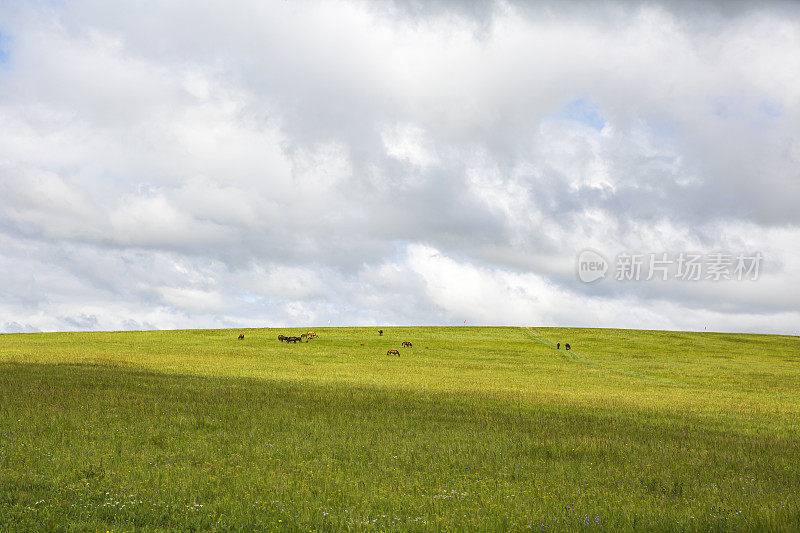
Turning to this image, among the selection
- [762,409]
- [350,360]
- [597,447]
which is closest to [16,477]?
[597,447]

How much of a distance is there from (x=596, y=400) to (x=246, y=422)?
730 inches

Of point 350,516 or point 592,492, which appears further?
point 592,492

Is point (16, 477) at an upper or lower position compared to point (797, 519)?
lower

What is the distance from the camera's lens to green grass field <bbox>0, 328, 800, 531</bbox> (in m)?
9.16

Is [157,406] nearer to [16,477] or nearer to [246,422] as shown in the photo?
[246,422]

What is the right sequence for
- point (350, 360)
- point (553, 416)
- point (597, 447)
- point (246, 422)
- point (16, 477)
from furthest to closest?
point (350, 360) → point (553, 416) → point (246, 422) → point (597, 447) → point (16, 477)

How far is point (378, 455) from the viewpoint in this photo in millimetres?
13156

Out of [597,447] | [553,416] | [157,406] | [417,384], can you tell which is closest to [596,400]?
[553,416]

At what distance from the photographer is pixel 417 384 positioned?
105ft

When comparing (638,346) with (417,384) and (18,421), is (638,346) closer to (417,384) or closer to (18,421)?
(417,384)

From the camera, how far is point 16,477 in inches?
410

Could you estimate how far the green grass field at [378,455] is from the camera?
9156 mm

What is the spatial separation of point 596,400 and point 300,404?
1561 centimetres

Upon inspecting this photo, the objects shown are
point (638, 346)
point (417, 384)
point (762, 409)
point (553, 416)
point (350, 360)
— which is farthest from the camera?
point (638, 346)
